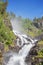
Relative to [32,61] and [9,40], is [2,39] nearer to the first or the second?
[9,40]

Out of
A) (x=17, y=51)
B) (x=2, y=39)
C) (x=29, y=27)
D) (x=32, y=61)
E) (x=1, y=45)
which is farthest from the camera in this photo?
(x=29, y=27)

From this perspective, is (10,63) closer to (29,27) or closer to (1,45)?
(1,45)

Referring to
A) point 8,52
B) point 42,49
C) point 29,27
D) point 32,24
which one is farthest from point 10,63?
point 32,24

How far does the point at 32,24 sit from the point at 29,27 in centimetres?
672

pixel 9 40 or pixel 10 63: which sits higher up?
pixel 9 40

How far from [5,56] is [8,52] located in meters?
1.69

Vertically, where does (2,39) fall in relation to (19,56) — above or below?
above

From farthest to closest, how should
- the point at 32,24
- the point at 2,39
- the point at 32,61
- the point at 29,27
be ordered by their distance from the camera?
the point at 32,24 → the point at 29,27 → the point at 2,39 → the point at 32,61

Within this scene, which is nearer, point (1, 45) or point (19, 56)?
point (1, 45)

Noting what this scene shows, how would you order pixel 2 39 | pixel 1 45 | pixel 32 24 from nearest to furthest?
pixel 1 45, pixel 2 39, pixel 32 24

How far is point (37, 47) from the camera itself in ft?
115

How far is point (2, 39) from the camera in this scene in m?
34.7

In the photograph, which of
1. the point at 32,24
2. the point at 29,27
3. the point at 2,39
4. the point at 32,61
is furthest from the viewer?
the point at 32,24

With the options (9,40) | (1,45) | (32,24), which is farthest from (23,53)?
(32,24)
